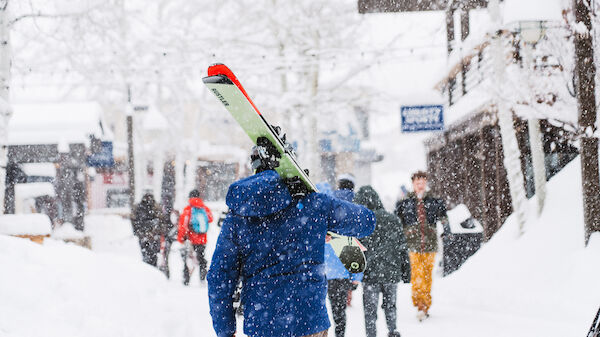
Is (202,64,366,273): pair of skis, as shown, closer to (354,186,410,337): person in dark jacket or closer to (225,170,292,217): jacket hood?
(225,170,292,217): jacket hood

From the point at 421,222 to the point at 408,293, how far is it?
10.5 feet

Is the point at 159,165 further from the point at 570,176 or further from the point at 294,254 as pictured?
the point at 294,254

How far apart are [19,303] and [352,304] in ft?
17.4

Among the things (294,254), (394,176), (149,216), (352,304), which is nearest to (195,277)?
(149,216)

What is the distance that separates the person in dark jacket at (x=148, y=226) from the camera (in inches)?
452

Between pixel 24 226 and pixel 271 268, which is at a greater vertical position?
pixel 271 268

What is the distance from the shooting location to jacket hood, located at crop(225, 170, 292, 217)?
2.70 metres

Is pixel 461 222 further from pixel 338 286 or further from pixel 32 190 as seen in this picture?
pixel 32 190

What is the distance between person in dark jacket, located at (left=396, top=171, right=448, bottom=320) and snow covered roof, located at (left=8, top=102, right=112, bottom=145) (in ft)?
44.2

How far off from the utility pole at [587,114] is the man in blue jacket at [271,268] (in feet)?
22.8

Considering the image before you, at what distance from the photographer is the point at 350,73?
20875 millimetres

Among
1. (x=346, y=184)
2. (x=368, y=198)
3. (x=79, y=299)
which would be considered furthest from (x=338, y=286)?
(x=79, y=299)

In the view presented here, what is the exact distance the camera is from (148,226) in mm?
11461

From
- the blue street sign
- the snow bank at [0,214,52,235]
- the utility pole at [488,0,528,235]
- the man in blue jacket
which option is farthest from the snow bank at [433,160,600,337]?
the snow bank at [0,214,52,235]
